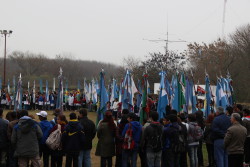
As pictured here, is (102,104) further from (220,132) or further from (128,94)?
(220,132)

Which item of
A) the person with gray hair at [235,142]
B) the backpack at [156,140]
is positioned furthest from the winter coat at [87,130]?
the person with gray hair at [235,142]

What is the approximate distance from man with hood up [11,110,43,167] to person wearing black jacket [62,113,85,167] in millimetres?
747

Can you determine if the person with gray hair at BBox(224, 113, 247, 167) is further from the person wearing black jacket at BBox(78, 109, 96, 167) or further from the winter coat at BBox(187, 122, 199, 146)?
the person wearing black jacket at BBox(78, 109, 96, 167)

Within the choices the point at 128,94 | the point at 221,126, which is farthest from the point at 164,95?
the point at 221,126

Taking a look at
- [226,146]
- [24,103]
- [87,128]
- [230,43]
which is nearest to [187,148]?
[226,146]

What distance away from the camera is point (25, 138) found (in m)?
9.62

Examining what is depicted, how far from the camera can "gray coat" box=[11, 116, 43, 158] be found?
9.59 metres

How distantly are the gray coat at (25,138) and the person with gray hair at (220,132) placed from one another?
484 cm

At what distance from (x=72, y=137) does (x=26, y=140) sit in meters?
1.16

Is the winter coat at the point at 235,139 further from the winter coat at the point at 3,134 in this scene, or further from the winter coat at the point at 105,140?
the winter coat at the point at 3,134

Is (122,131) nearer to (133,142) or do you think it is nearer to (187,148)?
(133,142)

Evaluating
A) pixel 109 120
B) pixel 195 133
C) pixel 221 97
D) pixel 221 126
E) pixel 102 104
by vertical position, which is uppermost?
pixel 221 97

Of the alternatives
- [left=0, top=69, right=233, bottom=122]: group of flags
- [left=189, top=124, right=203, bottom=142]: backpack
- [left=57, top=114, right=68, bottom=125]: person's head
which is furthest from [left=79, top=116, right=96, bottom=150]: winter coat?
[left=0, top=69, right=233, bottom=122]: group of flags

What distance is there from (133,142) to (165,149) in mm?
888
